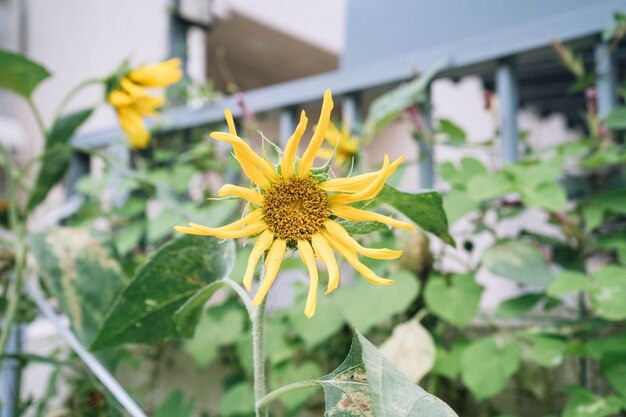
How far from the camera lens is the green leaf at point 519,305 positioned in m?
0.85

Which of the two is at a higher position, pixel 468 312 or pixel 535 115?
pixel 535 115

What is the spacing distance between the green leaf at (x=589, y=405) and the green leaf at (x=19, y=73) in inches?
32.5

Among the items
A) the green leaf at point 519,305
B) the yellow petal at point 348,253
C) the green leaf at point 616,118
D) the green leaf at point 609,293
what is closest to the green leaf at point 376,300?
the green leaf at point 519,305

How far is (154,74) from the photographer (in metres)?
0.83

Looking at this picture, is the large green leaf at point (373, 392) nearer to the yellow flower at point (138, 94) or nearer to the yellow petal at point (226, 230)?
the yellow petal at point (226, 230)

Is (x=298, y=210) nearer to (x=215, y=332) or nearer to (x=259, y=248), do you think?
(x=259, y=248)

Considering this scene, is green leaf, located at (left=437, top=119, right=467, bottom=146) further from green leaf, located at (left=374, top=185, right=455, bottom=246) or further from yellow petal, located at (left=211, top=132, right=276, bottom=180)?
yellow petal, located at (left=211, top=132, right=276, bottom=180)

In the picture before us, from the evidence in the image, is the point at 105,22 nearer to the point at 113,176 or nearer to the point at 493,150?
the point at 113,176

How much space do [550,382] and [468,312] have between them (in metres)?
0.22

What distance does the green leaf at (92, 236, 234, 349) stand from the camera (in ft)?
1.47

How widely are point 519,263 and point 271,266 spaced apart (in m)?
0.61

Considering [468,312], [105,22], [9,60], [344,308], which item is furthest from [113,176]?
[105,22]

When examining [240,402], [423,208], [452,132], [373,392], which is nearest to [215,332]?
[240,402]

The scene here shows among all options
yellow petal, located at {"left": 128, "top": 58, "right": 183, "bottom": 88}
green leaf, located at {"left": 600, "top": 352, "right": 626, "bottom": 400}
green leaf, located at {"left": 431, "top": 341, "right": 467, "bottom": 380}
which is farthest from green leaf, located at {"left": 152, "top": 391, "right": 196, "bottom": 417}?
green leaf, located at {"left": 600, "top": 352, "right": 626, "bottom": 400}
